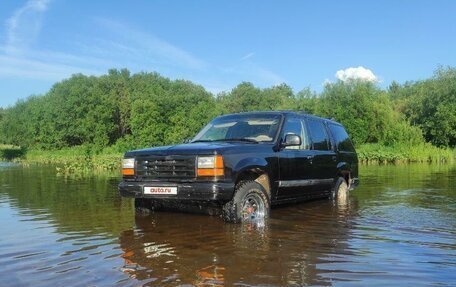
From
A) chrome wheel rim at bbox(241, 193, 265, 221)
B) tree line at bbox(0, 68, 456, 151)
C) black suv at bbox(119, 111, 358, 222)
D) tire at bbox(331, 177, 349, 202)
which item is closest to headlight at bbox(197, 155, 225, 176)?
black suv at bbox(119, 111, 358, 222)

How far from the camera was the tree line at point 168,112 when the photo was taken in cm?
4878

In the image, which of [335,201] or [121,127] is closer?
[335,201]

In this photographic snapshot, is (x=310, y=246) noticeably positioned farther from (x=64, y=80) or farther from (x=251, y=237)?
(x=64, y=80)

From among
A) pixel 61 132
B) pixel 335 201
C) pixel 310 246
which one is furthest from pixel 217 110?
pixel 310 246

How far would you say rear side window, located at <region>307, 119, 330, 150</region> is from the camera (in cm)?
949

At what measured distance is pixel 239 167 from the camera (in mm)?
7266

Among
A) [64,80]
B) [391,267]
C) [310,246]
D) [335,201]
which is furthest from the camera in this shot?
[64,80]

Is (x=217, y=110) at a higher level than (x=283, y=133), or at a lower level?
higher

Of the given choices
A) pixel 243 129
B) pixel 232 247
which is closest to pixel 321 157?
pixel 243 129

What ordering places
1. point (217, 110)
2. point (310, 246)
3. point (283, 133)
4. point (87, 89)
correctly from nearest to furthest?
1. point (310, 246)
2. point (283, 133)
3. point (217, 110)
4. point (87, 89)

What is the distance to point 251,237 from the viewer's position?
253 inches

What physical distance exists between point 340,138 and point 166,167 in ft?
16.3

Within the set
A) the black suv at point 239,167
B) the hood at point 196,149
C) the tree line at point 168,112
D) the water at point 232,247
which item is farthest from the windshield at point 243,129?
the tree line at point 168,112

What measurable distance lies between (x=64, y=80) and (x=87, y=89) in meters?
6.82
